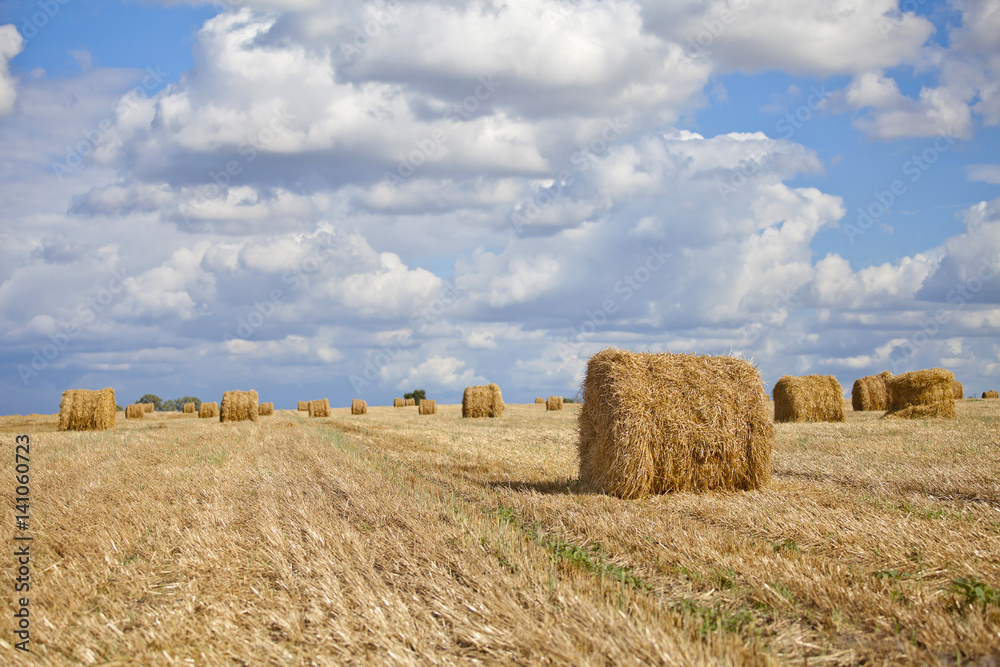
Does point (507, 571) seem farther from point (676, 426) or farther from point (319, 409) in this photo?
point (319, 409)

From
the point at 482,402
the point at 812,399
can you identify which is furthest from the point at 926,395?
the point at 482,402

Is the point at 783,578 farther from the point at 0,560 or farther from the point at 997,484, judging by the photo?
the point at 0,560

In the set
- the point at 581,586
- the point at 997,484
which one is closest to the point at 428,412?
the point at 997,484

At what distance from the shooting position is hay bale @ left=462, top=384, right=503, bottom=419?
33.8 m

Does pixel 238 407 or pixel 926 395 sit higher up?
→ pixel 926 395

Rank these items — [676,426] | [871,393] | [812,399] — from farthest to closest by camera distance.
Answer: [871,393]
[812,399]
[676,426]

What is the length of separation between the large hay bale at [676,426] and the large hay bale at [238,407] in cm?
2454

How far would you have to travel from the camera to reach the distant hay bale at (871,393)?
31734 millimetres

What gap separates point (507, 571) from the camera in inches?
200

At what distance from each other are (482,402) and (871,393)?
18.3m

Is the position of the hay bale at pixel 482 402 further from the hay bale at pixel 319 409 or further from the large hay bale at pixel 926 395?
the large hay bale at pixel 926 395

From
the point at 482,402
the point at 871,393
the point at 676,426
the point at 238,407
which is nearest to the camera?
the point at 676,426

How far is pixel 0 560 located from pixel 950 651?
24.1 ft

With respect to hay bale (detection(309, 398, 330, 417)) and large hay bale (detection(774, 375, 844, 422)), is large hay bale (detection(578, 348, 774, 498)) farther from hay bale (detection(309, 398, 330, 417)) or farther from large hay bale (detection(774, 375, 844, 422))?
hay bale (detection(309, 398, 330, 417))
